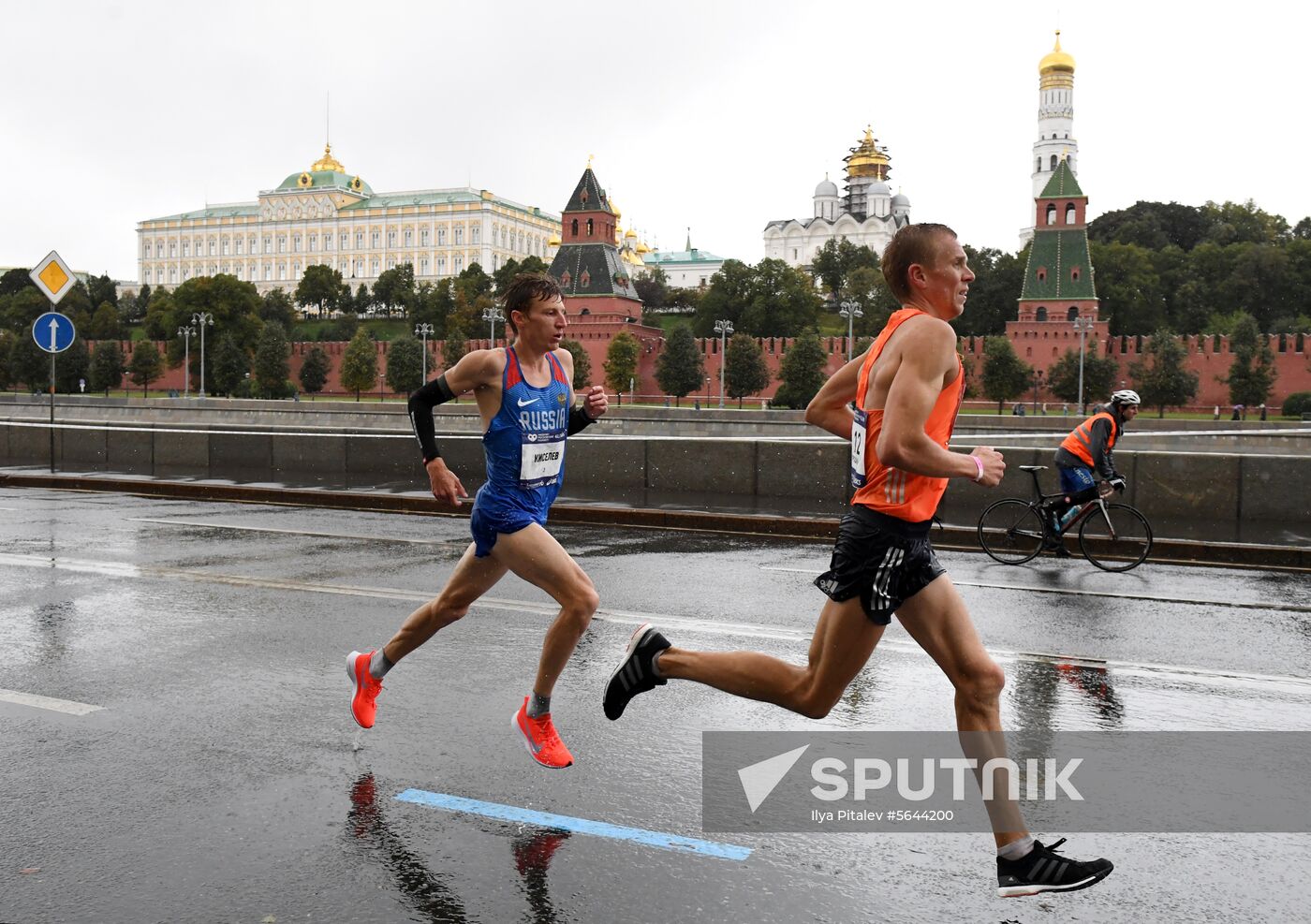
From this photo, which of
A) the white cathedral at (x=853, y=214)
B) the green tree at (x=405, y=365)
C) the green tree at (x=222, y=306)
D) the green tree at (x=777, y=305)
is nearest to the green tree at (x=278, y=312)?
the green tree at (x=222, y=306)

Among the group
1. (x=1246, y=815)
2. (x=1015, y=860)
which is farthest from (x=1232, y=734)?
(x=1015, y=860)

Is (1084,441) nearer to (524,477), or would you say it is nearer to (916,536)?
(524,477)

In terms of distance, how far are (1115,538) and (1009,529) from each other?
2.92ft

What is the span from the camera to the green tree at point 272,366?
293 ft

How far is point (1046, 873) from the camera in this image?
136 inches

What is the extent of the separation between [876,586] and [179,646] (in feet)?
14.8

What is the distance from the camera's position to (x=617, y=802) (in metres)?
4.29

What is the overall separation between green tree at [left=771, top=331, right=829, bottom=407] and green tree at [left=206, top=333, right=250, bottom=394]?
4131 centimetres

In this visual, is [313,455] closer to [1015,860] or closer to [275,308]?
[1015,860]

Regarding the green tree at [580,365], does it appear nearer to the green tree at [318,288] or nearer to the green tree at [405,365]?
the green tree at [405,365]

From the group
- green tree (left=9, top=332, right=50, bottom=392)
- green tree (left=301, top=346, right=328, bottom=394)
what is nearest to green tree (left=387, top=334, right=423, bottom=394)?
green tree (left=301, top=346, right=328, bottom=394)

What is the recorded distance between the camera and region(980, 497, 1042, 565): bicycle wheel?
11070 millimetres

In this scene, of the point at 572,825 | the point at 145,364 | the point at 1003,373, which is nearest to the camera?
the point at 572,825

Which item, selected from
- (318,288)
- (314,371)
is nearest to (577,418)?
(314,371)
